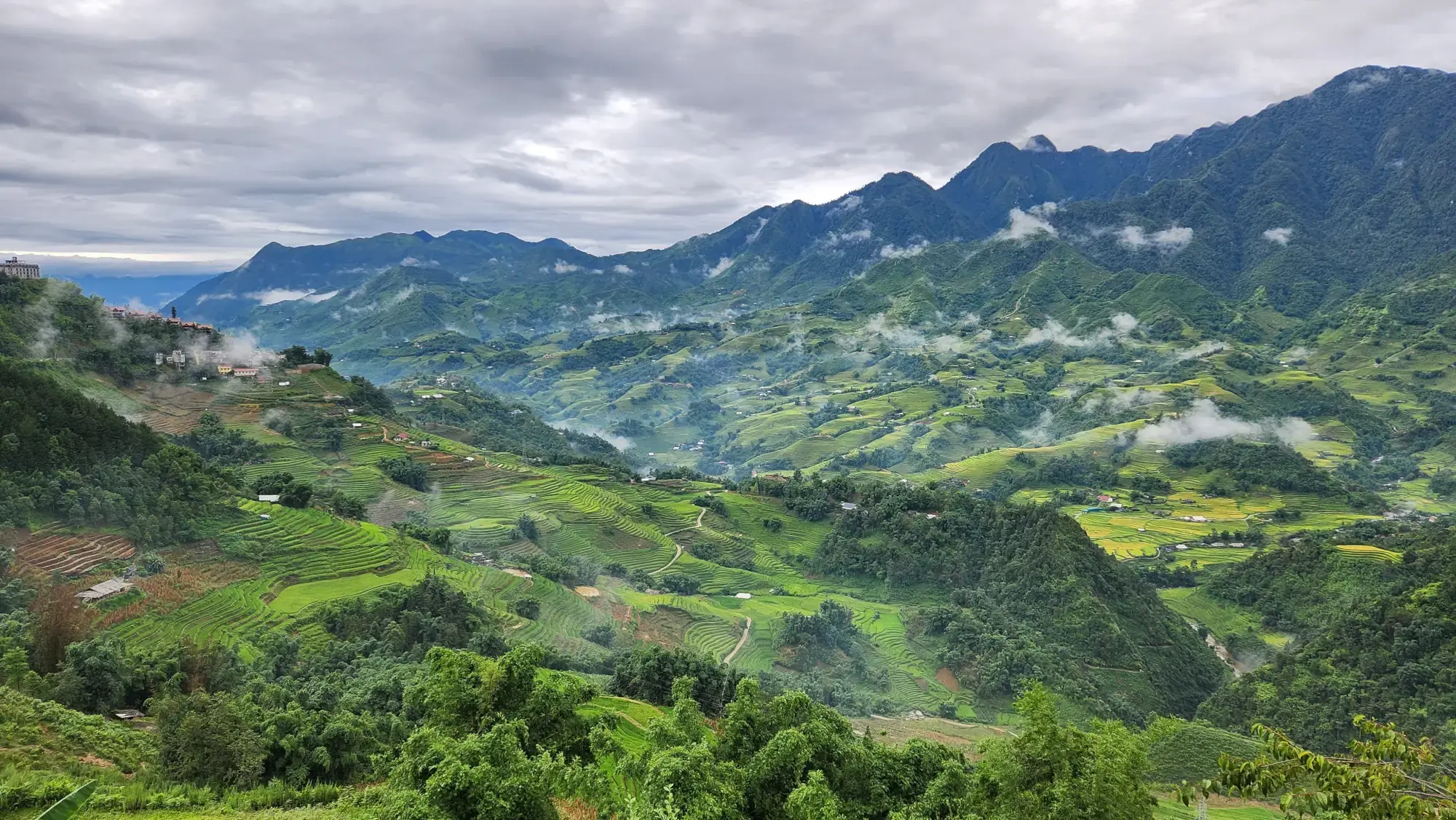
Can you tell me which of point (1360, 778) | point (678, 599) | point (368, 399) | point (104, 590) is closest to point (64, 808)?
point (1360, 778)

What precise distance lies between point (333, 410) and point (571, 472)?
24.6 meters

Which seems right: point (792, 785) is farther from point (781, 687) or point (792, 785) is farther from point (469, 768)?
point (781, 687)

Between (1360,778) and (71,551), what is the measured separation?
145 feet

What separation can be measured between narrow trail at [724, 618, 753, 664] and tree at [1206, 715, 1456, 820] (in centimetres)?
3901

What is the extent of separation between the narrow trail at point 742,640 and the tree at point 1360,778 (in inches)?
1536

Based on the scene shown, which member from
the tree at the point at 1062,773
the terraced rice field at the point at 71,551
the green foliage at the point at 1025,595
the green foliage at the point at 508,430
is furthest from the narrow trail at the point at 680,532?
the tree at the point at 1062,773

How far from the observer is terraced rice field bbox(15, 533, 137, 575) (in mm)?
30688

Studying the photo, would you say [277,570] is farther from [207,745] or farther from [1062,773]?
[1062,773]

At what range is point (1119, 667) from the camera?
45.2 metres

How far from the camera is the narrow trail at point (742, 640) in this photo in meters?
45.1

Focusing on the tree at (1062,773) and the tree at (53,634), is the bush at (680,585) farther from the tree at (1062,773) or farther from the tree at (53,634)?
the tree at (1062,773)

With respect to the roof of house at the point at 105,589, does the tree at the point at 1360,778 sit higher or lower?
higher

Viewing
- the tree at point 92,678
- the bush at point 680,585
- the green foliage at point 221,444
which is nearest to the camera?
the tree at point 92,678

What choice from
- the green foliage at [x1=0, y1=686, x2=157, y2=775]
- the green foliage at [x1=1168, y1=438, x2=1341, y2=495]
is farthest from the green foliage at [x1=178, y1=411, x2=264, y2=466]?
the green foliage at [x1=1168, y1=438, x2=1341, y2=495]
